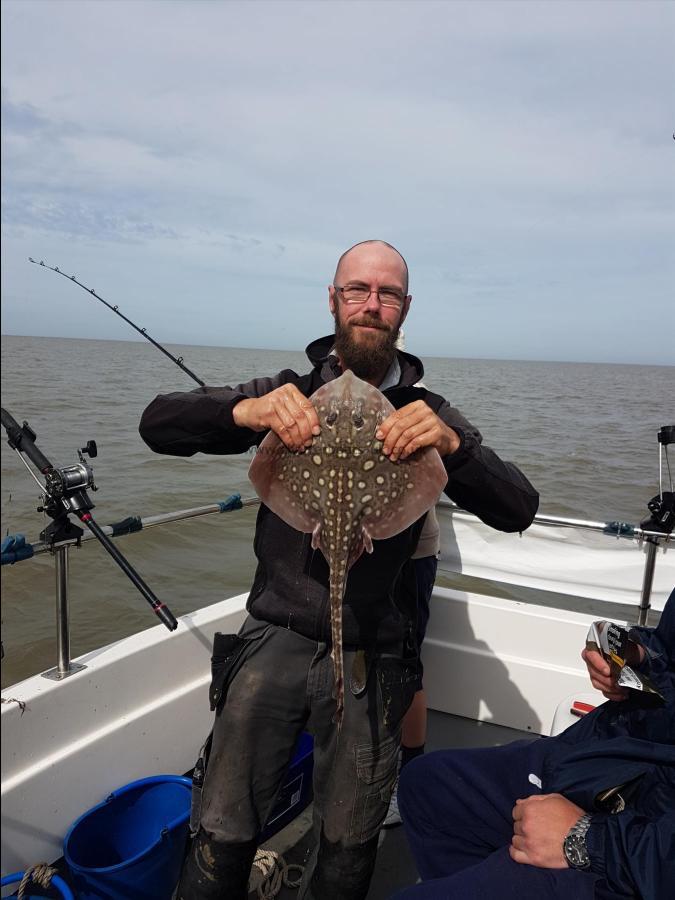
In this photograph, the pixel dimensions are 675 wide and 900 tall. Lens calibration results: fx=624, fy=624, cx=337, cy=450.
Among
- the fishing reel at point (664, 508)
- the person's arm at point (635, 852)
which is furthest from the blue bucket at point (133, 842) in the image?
the fishing reel at point (664, 508)

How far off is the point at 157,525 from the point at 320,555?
110 centimetres

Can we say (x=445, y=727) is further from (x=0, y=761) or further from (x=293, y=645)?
(x=0, y=761)

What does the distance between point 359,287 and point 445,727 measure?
2863 mm

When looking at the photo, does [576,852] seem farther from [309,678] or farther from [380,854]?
[380,854]

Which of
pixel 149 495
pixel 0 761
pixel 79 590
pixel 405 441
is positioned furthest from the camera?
pixel 149 495

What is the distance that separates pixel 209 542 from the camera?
990cm

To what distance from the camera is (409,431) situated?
208cm

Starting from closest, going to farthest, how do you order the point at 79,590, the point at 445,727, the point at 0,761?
the point at 0,761
the point at 445,727
the point at 79,590

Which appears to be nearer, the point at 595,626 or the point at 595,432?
the point at 595,626

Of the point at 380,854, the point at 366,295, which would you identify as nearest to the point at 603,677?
the point at 380,854

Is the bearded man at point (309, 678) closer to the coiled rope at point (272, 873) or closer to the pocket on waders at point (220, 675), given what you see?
the pocket on waders at point (220, 675)

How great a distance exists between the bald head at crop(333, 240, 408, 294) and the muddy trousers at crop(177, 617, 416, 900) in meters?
1.68

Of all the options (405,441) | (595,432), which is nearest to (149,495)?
(405,441)

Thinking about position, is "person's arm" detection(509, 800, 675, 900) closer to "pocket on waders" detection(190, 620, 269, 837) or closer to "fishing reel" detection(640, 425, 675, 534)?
"pocket on waders" detection(190, 620, 269, 837)
